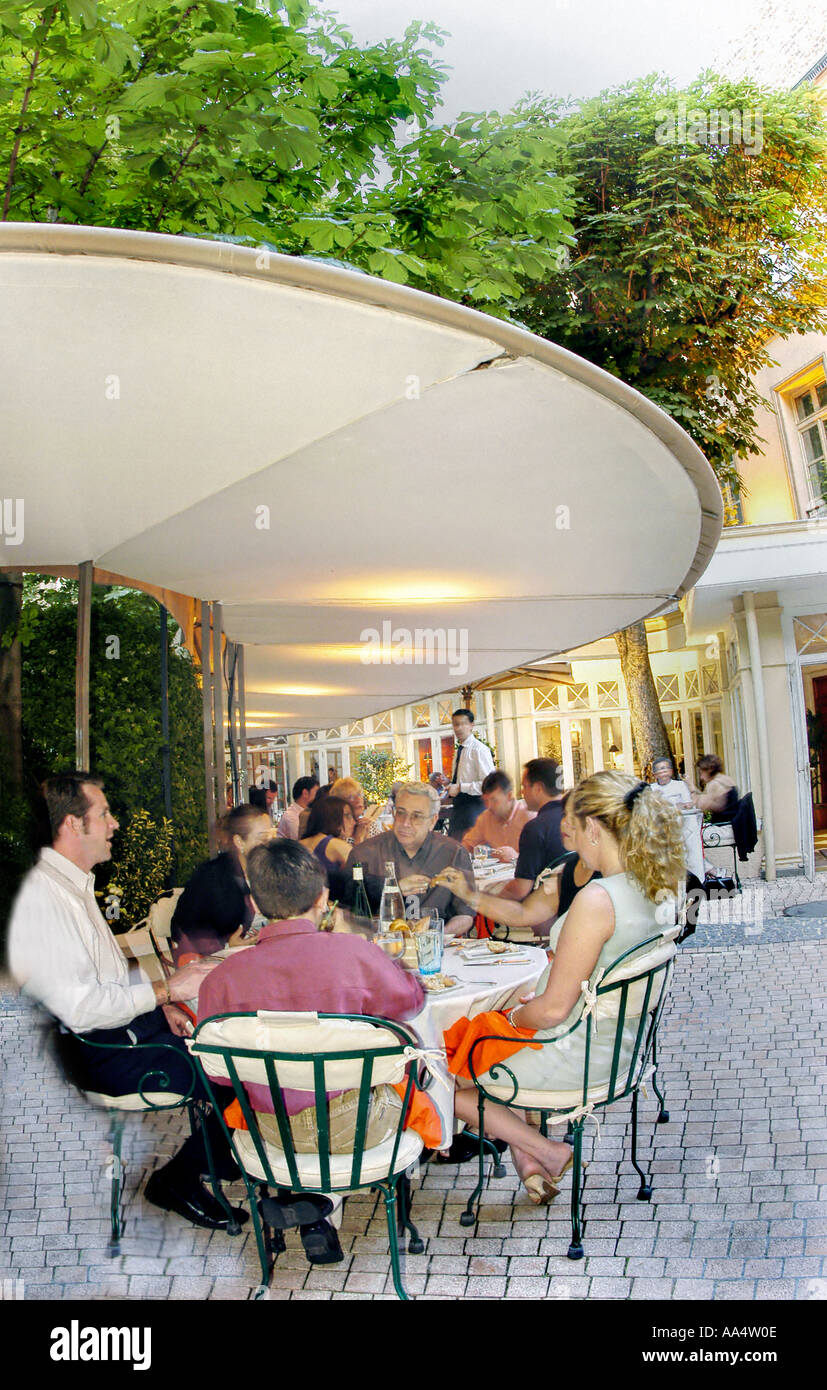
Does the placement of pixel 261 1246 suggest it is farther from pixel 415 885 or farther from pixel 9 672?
pixel 9 672

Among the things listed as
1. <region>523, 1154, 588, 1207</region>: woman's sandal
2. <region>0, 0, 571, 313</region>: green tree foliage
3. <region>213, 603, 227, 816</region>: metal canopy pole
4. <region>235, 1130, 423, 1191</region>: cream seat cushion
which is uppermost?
<region>0, 0, 571, 313</region>: green tree foliage

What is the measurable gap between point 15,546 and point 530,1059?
114 inches

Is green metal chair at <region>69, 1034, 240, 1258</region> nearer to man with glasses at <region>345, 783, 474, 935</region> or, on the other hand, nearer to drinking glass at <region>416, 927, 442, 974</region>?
drinking glass at <region>416, 927, 442, 974</region>

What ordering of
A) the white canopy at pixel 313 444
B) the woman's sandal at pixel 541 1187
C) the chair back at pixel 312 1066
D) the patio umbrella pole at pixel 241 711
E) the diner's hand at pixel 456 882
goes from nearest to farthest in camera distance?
1. the white canopy at pixel 313 444
2. the chair back at pixel 312 1066
3. the woman's sandal at pixel 541 1187
4. the diner's hand at pixel 456 882
5. the patio umbrella pole at pixel 241 711

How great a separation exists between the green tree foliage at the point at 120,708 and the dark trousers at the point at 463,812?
2352mm

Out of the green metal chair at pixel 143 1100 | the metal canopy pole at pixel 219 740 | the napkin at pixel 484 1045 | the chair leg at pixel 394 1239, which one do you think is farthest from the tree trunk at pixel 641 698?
the chair leg at pixel 394 1239

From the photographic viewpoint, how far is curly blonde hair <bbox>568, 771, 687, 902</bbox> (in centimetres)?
310

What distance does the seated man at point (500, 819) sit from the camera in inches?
264

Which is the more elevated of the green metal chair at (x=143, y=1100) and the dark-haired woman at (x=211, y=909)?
the dark-haired woman at (x=211, y=909)

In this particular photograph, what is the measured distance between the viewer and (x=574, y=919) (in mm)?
3018

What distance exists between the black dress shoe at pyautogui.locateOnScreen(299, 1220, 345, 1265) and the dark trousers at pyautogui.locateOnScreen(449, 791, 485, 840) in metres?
5.69

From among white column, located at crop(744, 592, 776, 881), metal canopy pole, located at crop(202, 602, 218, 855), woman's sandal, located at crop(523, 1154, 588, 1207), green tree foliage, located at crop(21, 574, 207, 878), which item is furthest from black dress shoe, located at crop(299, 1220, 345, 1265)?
white column, located at crop(744, 592, 776, 881)

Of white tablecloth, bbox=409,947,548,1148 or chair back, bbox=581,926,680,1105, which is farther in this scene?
white tablecloth, bbox=409,947,548,1148

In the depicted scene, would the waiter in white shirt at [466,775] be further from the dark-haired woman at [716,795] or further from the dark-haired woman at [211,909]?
the dark-haired woman at [211,909]
